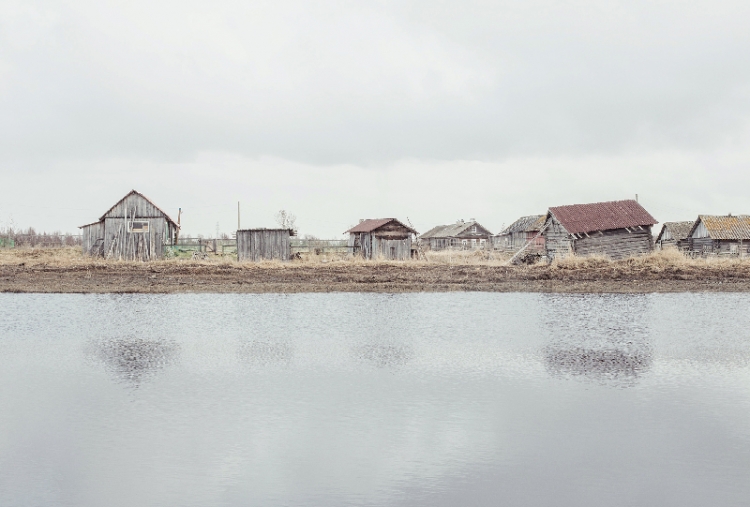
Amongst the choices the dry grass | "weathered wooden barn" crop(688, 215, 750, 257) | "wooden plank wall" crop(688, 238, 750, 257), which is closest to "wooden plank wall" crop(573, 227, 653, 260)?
the dry grass

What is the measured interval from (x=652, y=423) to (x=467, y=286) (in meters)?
25.8

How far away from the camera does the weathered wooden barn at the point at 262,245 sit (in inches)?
2141

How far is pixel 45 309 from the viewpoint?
1064 inches

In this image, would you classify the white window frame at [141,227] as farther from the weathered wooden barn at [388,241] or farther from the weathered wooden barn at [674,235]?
the weathered wooden barn at [674,235]

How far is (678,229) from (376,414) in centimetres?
7406

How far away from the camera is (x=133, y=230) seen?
55.2 meters

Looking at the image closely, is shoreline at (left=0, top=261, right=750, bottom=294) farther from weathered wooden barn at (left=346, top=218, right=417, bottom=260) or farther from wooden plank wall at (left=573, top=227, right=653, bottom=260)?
weathered wooden barn at (left=346, top=218, right=417, bottom=260)

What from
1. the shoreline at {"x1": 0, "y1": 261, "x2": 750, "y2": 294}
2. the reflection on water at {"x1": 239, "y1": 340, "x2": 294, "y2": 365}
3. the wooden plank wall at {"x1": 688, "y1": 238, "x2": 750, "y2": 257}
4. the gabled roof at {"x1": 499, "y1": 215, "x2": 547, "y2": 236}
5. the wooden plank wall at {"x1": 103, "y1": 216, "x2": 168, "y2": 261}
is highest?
the gabled roof at {"x1": 499, "y1": 215, "x2": 547, "y2": 236}

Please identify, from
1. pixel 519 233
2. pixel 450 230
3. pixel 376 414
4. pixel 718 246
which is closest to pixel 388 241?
pixel 718 246

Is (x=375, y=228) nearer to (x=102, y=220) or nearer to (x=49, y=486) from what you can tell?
(x=102, y=220)

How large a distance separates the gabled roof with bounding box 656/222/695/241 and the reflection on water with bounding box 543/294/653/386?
49.6 meters

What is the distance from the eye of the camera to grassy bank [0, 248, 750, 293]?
35781 millimetres

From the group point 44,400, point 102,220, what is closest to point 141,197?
point 102,220

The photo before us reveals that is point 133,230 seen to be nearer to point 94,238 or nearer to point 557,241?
point 94,238
